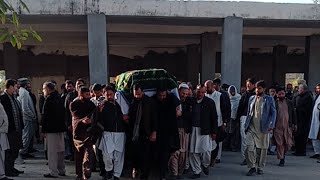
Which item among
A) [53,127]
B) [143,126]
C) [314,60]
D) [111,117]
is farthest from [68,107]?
[314,60]

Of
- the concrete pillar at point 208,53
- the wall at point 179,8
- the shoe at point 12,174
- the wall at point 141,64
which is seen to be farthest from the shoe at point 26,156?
the wall at point 141,64

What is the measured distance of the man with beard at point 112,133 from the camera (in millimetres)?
6094

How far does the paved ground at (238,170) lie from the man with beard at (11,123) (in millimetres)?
324

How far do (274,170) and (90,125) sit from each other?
12.1 feet

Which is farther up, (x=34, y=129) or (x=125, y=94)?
(x=125, y=94)

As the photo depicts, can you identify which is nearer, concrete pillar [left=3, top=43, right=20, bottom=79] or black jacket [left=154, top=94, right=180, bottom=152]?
black jacket [left=154, top=94, right=180, bottom=152]

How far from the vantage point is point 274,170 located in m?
7.32

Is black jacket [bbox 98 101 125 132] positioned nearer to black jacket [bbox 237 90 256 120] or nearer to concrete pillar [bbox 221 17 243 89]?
black jacket [bbox 237 90 256 120]

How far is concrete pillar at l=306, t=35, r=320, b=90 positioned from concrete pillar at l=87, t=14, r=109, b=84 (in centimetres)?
803

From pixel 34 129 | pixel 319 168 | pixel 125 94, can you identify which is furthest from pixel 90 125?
pixel 319 168

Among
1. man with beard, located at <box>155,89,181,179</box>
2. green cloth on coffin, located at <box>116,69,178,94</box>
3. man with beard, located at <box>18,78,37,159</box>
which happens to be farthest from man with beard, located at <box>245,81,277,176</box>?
man with beard, located at <box>18,78,37,159</box>

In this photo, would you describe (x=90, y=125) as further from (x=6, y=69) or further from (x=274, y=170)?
(x=6, y=69)

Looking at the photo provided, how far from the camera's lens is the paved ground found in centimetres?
674

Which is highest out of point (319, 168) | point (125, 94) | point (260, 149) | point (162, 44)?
point (162, 44)
